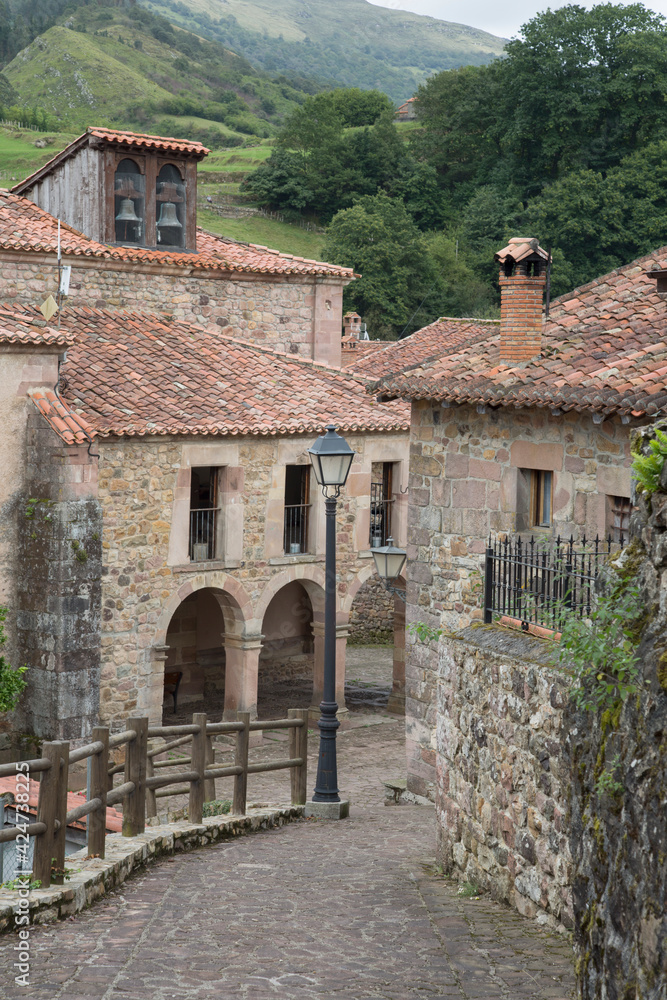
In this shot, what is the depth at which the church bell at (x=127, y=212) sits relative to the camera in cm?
2081

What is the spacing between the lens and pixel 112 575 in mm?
17156

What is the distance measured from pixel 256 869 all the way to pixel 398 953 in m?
2.44

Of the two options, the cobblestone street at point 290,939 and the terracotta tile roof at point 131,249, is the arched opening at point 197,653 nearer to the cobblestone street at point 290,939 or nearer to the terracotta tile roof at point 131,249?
the terracotta tile roof at point 131,249

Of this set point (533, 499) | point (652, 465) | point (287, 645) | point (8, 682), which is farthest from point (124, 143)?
point (652, 465)

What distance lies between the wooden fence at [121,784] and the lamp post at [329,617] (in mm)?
262

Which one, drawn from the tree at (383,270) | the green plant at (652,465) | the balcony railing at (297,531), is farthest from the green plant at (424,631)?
the tree at (383,270)

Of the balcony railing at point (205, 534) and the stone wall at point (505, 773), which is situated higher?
the balcony railing at point (205, 534)

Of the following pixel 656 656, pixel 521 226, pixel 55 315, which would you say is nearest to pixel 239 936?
pixel 656 656

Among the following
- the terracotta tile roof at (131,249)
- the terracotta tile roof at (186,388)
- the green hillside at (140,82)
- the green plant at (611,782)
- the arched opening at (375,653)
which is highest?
the green hillside at (140,82)

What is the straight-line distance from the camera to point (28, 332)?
51.8 feet

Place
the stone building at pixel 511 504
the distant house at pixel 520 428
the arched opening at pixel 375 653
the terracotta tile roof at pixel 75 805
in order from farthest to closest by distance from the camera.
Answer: the arched opening at pixel 375 653 < the distant house at pixel 520 428 < the terracotta tile roof at pixel 75 805 < the stone building at pixel 511 504

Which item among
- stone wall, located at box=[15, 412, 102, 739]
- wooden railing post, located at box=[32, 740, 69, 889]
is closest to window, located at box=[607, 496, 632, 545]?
wooden railing post, located at box=[32, 740, 69, 889]

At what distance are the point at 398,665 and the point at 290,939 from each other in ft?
48.3

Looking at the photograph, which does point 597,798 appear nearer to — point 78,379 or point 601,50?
point 78,379
